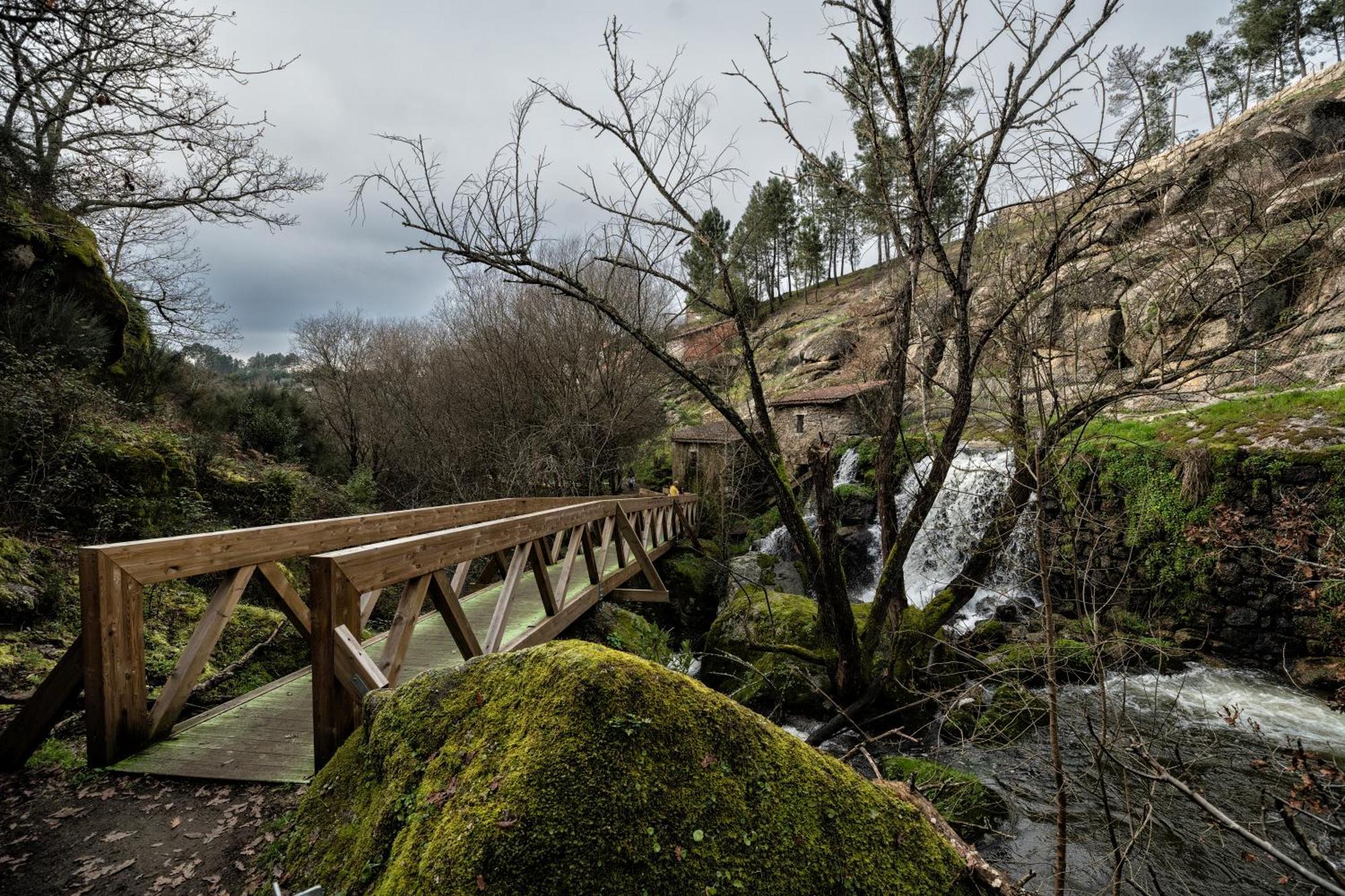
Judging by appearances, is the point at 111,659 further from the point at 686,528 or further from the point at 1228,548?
the point at 1228,548

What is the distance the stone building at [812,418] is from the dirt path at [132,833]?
56.5ft

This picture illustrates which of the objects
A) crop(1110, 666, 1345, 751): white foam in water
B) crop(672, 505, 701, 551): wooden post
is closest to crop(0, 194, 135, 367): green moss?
crop(672, 505, 701, 551): wooden post

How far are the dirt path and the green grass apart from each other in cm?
971

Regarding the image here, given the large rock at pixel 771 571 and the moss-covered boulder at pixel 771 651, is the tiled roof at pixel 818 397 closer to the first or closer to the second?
the large rock at pixel 771 571

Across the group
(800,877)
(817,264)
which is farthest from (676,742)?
(817,264)

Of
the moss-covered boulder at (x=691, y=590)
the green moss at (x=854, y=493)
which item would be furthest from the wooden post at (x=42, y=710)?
the green moss at (x=854, y=493)

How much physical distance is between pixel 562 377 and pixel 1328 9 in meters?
36.8

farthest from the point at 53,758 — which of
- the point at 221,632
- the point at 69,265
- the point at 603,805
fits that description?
the point at 69,265

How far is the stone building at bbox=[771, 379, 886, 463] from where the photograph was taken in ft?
62.7

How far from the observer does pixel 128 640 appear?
3.05 m

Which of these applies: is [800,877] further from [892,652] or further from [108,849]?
[892,652]

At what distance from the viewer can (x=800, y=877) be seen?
1.45m

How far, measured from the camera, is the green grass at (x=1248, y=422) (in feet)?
27.6

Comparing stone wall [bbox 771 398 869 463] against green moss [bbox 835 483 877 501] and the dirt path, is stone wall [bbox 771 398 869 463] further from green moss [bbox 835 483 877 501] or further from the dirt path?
the dirt path
